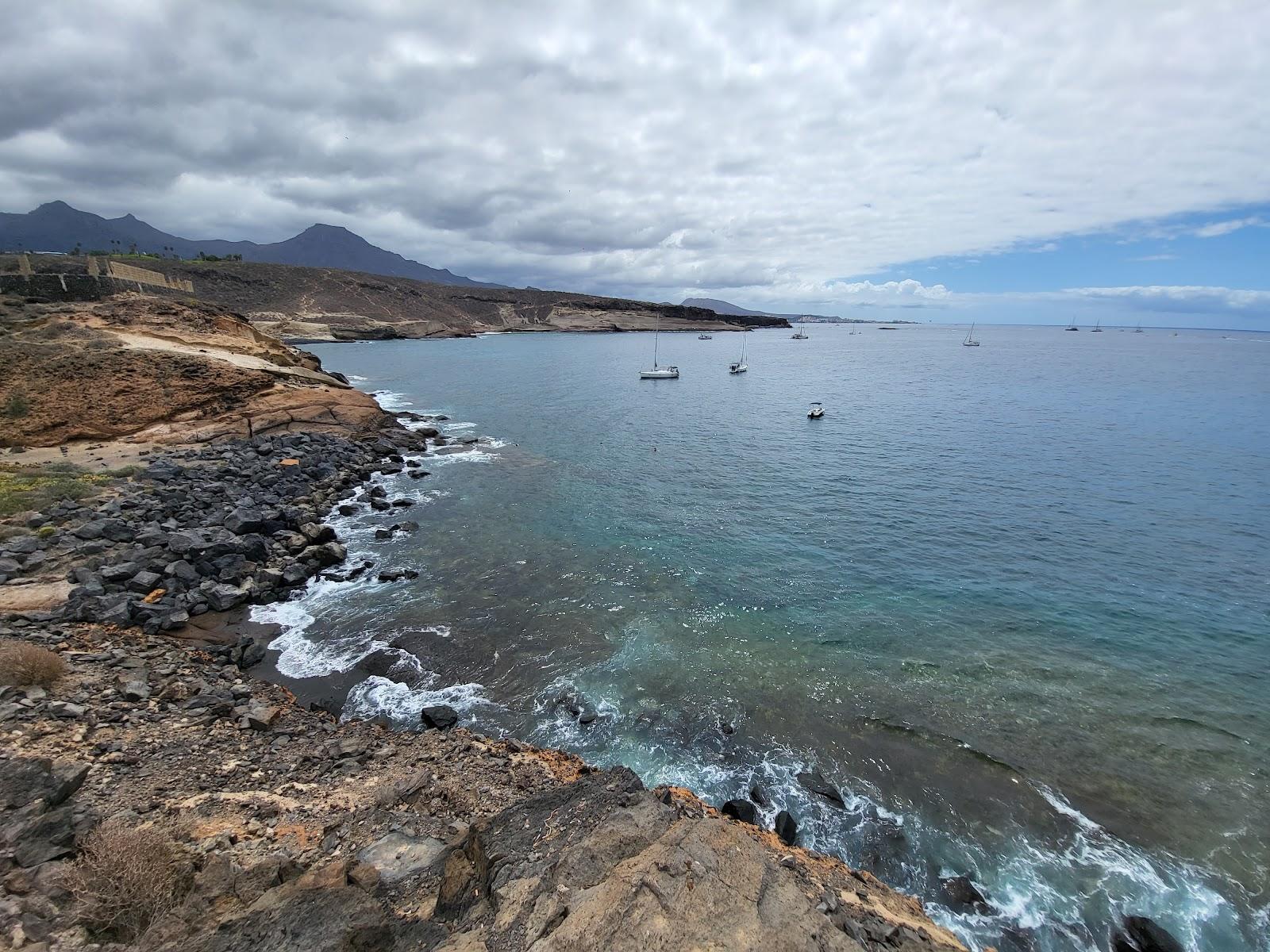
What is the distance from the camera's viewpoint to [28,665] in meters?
9.82

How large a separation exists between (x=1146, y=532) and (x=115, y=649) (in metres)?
35.8

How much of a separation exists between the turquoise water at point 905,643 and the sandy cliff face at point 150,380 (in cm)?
1067

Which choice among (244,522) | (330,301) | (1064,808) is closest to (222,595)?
(244,522)

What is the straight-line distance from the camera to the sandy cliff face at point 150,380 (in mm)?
26625

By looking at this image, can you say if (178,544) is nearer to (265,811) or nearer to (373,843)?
(265,811)

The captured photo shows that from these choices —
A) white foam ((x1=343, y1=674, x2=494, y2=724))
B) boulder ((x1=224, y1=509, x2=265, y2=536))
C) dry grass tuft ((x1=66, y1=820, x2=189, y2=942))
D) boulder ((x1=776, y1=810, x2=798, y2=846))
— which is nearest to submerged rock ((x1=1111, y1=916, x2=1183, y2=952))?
boulder ((x1=776, y1=810, x2=798, y2=846))

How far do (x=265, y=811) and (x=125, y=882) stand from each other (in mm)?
2823

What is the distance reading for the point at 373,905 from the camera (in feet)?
18.0

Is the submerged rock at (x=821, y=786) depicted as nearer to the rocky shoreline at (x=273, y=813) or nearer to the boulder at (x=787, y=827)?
the rocky shoreline at (x=273, y=813)

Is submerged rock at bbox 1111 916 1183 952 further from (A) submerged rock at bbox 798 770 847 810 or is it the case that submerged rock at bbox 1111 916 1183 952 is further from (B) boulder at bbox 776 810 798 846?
(B) boulder at bbox 776 810 798 846

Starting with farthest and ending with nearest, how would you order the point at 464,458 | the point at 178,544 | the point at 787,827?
the point at 464,458, the point at 178,544, the point at 787,827

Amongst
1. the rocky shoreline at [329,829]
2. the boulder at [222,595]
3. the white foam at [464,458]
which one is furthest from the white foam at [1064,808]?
the white foam at [464,458]

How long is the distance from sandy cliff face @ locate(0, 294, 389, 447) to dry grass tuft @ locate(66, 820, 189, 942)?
3018 cm

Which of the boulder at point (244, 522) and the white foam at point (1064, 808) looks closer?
the white foam at point (1064, 808)
